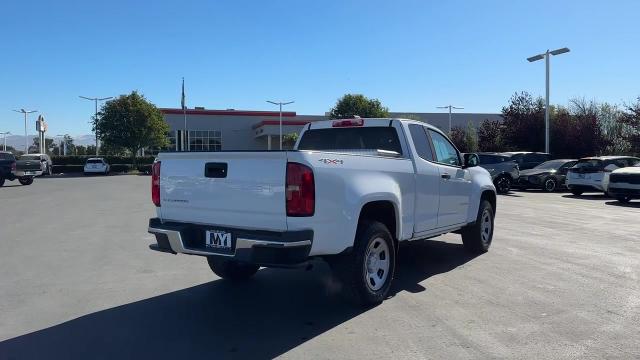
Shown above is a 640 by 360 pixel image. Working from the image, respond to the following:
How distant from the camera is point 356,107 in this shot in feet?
182

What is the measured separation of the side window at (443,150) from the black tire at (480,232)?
41.8 inches

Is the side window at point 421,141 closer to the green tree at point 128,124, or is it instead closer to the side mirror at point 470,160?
the side mirror at point 470,160

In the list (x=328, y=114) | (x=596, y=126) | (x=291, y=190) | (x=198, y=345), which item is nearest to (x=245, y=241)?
(x=291, y=190)

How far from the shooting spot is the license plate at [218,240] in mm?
5137

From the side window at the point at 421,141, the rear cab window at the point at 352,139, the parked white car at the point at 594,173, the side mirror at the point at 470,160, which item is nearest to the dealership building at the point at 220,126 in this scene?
the parked white car at the point at 594,173

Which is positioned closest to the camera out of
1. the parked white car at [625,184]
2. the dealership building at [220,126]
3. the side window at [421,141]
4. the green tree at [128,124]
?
the side window at [421,141]

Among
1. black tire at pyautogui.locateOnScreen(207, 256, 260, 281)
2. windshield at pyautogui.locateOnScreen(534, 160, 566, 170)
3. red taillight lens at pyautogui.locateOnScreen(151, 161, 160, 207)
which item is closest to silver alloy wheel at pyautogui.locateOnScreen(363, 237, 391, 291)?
black tire at pyautogui.locateOnScreen(207, 256, 260, 281)

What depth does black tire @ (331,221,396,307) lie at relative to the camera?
5.34m

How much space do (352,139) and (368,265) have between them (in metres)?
1.98

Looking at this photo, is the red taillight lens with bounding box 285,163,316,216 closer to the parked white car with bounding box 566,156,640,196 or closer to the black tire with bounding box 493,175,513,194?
the parked white car with bounding box 566,156,640,196

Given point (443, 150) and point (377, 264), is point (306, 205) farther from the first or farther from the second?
point (443, 150)

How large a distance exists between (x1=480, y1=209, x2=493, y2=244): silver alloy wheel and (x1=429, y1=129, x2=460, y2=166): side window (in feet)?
4.00

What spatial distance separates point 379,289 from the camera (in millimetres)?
5777

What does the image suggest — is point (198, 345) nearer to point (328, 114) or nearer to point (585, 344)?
point (585, 344)
